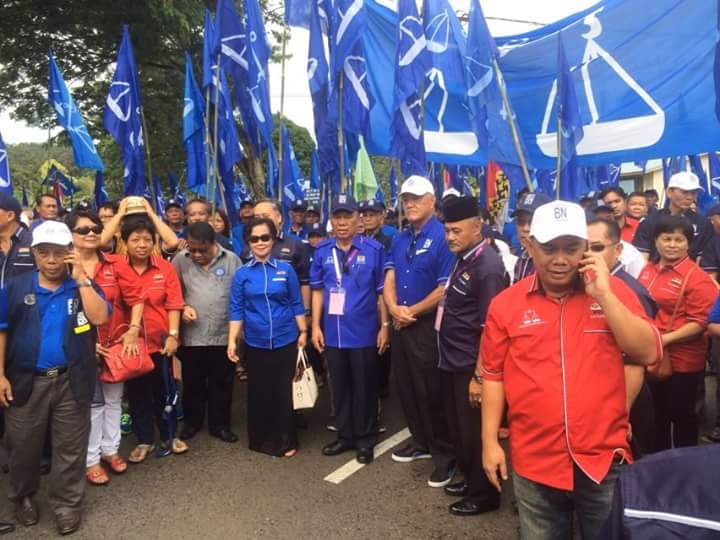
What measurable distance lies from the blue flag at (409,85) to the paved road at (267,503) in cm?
269

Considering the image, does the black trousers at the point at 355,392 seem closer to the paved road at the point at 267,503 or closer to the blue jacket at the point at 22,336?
the paved road at the point at 267,503

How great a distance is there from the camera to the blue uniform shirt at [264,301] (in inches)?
175

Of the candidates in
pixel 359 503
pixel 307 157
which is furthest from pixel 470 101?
pixel 307 157

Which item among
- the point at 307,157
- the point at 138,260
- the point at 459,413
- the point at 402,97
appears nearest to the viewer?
the point at 459,413

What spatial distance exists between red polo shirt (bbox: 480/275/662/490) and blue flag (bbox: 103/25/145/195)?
5.48 meters

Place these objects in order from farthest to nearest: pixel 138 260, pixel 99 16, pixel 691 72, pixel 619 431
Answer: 1. pixel 99 16
2. pixel 691 72
3. pixel 138 260
4. pixel 619 431

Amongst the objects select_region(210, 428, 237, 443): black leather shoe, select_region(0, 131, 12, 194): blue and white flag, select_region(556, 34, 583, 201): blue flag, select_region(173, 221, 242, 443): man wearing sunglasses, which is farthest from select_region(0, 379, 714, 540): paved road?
select_region(0, 131, 12, 194): blue and white flag

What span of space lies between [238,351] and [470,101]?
3.06 m

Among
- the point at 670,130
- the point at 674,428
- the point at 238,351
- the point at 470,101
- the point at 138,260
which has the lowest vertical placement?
the point at 674,428

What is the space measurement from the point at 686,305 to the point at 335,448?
2677 millimetres

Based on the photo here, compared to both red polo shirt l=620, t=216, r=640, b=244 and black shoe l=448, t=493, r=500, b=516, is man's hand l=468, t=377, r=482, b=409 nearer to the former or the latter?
black shoe l=448, t=493, r=500, b=516

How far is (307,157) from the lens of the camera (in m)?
39.4

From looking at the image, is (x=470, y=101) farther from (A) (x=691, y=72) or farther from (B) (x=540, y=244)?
(B) (x=540, y=244)

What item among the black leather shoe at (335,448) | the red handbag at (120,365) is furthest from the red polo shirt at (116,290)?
the black leather shoe at (335,448)
